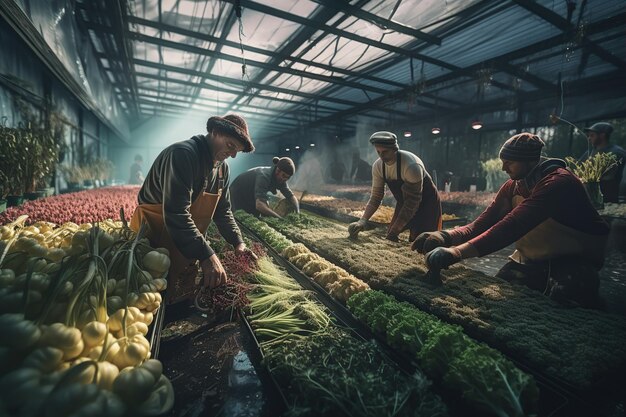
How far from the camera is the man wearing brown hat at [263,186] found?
652cm

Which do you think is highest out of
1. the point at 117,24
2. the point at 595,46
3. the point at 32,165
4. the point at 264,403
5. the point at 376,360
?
the point at 595,46

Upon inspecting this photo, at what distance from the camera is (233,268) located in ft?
8.78

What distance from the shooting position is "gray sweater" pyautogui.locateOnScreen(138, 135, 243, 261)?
2352 mm

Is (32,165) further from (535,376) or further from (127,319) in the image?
(535,376)

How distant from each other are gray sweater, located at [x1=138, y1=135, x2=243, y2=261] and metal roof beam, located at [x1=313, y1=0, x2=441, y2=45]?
4.61 metres

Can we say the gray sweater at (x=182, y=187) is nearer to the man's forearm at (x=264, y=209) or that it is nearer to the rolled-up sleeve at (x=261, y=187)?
the man's forearm at (x=264, y=209)

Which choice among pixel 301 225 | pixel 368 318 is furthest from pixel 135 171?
pixel 368 318

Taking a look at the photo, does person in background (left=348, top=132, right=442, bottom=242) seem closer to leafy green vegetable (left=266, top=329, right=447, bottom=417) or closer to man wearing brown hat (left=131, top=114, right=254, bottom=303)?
man wearing brown hat (left=131, top=114, right=254, bottom=303)

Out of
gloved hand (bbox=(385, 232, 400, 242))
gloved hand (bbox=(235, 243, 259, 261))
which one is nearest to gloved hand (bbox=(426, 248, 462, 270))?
gloved hand (bbox=(385, 232, 400, 242))

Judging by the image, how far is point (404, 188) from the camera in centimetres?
427

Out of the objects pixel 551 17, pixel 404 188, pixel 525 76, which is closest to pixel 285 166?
pixel 404 188

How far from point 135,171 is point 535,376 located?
20024 mm

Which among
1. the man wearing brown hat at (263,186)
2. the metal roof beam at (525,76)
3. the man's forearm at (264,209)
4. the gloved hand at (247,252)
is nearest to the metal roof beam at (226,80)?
the man wearing brown hat at (263,186)

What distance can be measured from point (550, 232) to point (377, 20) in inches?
217
